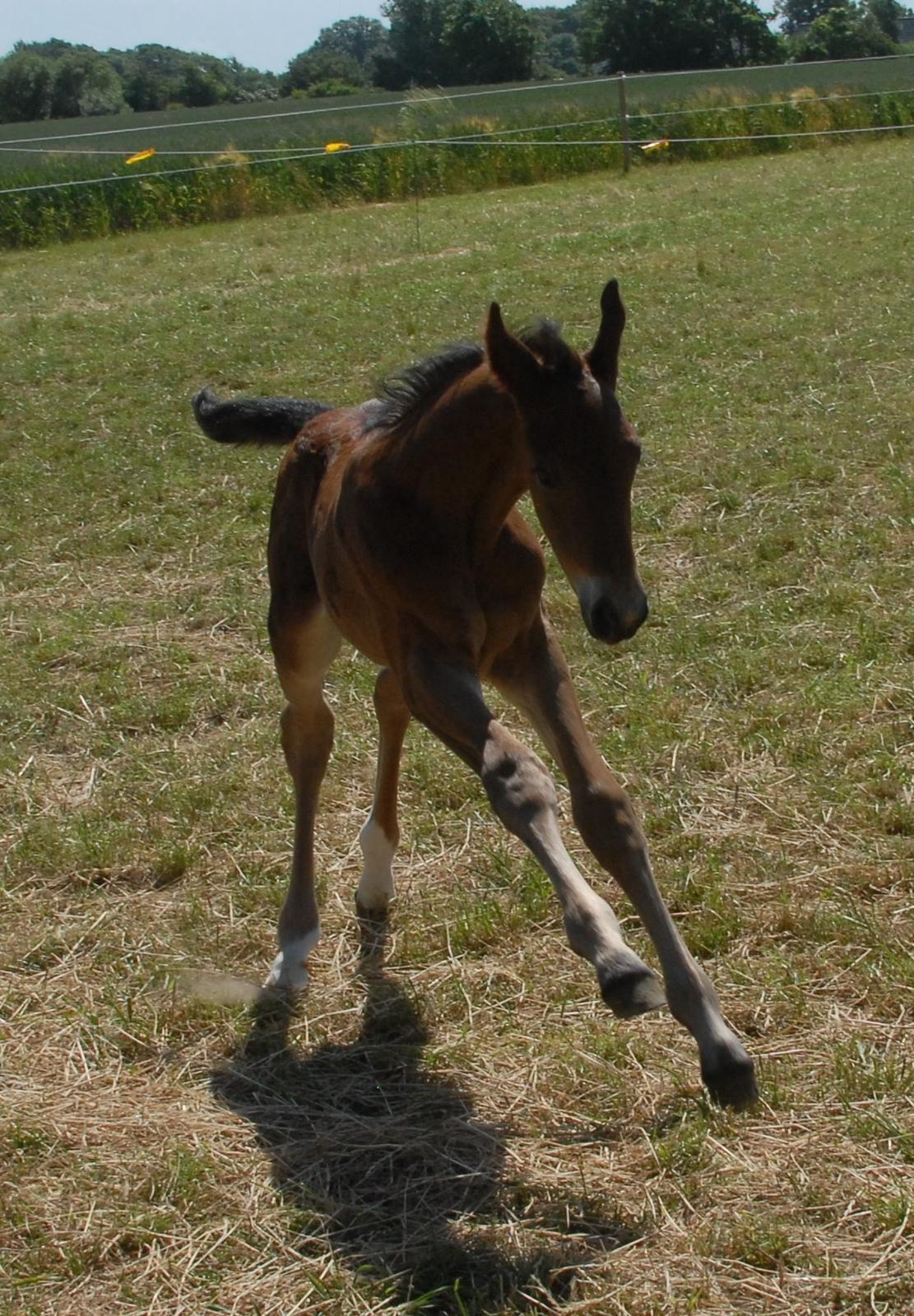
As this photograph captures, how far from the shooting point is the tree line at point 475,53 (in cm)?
5662

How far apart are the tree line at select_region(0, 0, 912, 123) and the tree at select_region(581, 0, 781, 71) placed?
0.10ft

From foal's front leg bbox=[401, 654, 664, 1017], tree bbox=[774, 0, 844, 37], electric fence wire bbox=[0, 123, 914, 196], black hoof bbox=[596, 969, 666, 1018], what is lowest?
black hoof bbox=[596, 969, 666, 1018]

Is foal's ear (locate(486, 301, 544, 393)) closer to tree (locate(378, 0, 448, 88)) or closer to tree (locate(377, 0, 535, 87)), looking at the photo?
tree (locate(377, 0, 535, 87))

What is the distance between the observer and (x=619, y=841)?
333cm

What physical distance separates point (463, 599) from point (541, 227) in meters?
13.8

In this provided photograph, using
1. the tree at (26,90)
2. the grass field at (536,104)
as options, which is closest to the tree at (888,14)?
the tree at (26,90)

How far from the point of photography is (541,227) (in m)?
16.6

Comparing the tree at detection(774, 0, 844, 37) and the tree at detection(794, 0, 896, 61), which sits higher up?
the tree at detection(774, 0, 844, 37)

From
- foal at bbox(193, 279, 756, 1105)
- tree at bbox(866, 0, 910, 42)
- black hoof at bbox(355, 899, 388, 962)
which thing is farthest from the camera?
tree at bbox(866, 0, 910, 42)

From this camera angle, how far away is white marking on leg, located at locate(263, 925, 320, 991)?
14.0 feet

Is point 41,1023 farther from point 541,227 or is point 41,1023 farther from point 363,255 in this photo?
point 541,227

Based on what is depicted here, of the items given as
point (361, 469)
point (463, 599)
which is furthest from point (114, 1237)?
point (361, 469)

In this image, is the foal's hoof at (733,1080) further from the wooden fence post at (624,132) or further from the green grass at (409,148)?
the wooden fence post at (624,132)

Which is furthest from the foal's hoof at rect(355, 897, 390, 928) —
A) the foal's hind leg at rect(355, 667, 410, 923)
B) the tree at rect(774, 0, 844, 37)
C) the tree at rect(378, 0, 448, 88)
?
the tree at rect(774, 0, 844, 37)
